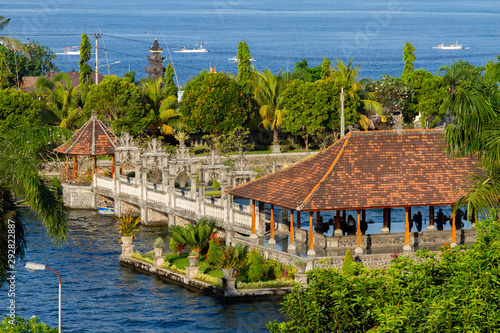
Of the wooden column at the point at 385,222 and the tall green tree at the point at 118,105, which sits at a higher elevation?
the tall green tree at the point at 118,105

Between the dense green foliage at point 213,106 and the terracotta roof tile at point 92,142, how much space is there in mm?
14821

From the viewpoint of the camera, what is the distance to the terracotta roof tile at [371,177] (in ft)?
134

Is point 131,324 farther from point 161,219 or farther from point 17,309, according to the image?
point 161,219

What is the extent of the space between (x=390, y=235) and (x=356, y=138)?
5.34m

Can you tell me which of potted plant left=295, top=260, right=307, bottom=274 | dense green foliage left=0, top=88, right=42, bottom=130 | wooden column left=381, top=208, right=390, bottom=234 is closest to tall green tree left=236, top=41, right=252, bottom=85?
dense green foliage left=0, top=88, right=42, bottom=130

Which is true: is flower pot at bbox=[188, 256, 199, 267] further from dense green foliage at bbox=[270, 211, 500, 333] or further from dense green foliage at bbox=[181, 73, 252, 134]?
dense green foliage at bbox=[181, 73, 252, 134]

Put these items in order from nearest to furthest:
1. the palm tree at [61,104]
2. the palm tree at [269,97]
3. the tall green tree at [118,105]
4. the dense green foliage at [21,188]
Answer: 1. the dense green foliage at [21,188]
2. the tall green tree at [118,105]
3. the palm tree at [61,104]
4. the palm tree at [269,97]

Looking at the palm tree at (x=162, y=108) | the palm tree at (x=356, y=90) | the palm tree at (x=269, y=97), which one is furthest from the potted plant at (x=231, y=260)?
the palm tree at (x=269, y=97)

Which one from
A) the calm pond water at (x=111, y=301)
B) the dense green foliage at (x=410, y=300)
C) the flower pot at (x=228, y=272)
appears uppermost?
the dense green foliage at (x=410, y=300)

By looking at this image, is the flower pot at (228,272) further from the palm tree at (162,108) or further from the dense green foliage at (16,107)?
the palm tree at (162,108)

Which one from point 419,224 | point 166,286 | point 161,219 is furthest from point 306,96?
point 166,286

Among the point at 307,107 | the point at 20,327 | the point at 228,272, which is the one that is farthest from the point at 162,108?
the point at 20,327

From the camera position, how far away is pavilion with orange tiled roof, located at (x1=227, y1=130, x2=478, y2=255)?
4072 centimetres

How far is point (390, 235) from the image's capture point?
4356 cm
